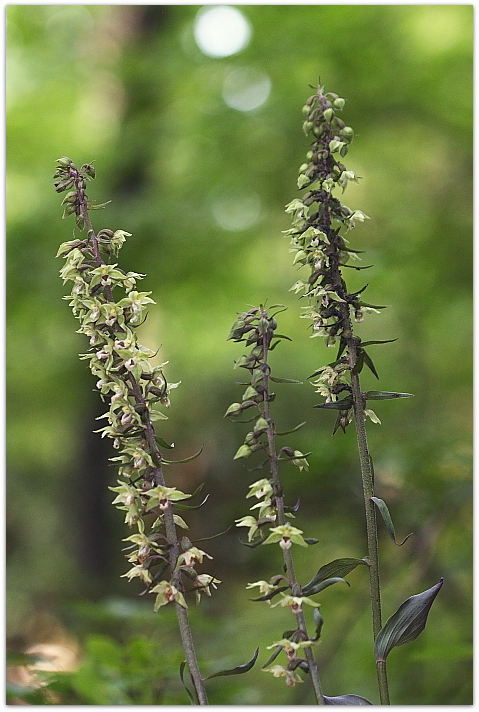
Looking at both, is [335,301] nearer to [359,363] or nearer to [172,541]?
[359,363]

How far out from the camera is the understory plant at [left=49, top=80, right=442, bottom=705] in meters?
0.52

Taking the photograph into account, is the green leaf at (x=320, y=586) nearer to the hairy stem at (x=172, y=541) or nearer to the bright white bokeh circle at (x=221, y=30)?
the hairy stem at (x=172, y=541)

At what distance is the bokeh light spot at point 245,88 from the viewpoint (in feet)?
7.48

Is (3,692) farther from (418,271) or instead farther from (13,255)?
(418,271)

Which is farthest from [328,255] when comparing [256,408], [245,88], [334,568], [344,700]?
[245,88]

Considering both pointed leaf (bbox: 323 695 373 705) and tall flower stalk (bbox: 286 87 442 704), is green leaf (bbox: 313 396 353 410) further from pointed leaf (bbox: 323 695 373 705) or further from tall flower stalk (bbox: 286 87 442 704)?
pointed leaf (bbox: 323 695 373 705)

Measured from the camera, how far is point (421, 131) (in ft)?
7.50

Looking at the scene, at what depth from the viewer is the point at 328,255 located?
58 cm

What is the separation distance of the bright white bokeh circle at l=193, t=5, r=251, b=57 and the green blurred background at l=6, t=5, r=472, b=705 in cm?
1

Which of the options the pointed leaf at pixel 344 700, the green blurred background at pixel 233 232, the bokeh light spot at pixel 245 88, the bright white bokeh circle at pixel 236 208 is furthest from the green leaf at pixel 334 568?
the bokeh light spot at pixel 245 88

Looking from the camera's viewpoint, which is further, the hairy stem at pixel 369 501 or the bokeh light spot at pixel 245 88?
the bokeh light spot at pixel 245 88

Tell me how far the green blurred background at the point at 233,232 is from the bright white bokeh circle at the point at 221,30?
1cm

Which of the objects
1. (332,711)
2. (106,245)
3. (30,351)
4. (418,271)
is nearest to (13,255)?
(30,351)

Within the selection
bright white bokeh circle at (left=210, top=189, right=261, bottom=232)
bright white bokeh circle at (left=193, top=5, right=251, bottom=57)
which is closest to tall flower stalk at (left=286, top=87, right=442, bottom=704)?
bright white bokeh circle at (left=193, top=5, right=251, bottom=57)
